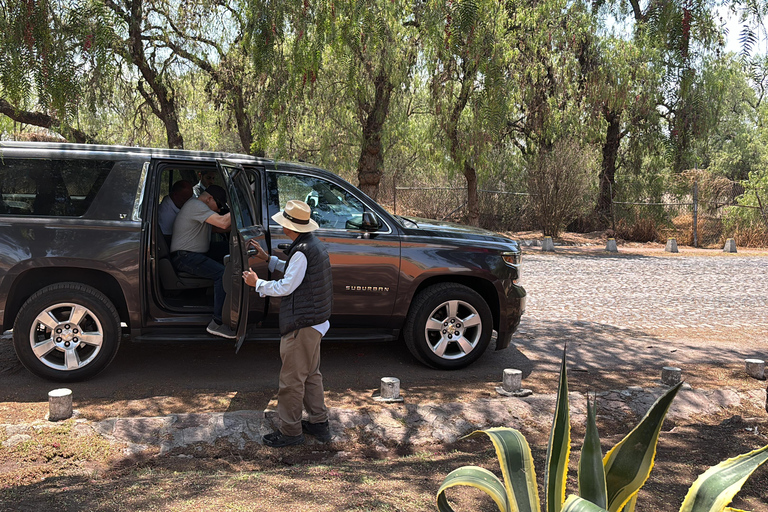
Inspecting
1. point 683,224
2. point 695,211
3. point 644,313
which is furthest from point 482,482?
point 683,224

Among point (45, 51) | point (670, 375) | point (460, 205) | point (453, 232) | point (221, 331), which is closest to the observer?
point (45, 51)

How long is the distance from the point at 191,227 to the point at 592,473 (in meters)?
5.21

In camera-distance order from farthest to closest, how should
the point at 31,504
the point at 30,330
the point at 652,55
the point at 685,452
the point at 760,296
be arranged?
the point at 652,55 → the point at 760,296 → the point at 30,330 → the point at 685,452 → the point at 31,504

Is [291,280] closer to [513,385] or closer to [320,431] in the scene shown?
[320,431]

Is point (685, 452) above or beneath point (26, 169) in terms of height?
beneath

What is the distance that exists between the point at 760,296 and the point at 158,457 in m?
11.2

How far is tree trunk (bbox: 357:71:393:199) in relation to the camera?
1719cm

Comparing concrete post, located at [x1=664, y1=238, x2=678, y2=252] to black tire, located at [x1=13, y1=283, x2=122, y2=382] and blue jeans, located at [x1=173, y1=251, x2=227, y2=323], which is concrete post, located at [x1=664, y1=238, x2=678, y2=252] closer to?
blue jeans, located at [x1=173, y1=251, x2=227, y2=323]

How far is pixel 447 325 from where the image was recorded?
710 cm

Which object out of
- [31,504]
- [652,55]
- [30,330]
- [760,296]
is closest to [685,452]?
[31,504]

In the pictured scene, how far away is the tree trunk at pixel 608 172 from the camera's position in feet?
83.3

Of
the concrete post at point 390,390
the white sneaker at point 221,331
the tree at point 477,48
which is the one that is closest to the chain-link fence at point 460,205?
the tree at point 477,48

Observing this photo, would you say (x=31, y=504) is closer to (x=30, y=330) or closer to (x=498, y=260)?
(x=30, y=330)

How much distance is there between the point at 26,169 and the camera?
6359mm
